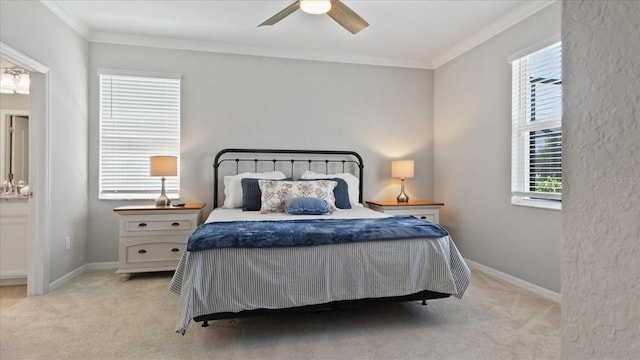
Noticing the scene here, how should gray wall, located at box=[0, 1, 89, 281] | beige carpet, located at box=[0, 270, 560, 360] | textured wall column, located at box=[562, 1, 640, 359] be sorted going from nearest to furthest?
1. textured wall column, located at box=[562, 1, 640, 359]
2. beige carpet, located at box=[0, 270, 560, 360]
3. gray wall, located at box=[0, 1, 89, 281]

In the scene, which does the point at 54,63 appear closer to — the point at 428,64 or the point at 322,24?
the point at 322,24

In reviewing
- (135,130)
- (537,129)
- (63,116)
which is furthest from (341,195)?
(63,116)

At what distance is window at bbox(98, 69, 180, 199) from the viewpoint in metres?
3.95

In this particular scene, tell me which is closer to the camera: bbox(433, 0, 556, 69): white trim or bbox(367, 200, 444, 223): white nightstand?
bbox(433, 0, 556, 69): white trim

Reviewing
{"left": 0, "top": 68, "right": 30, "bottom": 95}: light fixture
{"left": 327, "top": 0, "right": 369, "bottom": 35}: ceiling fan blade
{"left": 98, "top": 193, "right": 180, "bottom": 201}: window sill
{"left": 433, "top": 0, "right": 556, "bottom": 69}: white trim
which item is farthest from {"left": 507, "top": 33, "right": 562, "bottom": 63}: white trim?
{"left": 0, "top": 68, "right": 30, "bottom": 95}: light fixture

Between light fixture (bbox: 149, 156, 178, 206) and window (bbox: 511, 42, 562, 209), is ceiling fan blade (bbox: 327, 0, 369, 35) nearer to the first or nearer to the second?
window (bbox: 511, 42, 562, 209)

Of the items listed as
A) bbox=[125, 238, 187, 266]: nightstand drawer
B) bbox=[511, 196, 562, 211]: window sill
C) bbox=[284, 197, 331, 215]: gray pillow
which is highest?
bbox=[511, 196, 562, 211]: window sill

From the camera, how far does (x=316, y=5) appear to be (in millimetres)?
2582

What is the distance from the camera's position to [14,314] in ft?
8.68

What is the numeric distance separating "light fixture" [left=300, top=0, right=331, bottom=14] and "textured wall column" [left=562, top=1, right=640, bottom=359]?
239 centimetres

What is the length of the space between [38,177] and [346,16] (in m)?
3.12

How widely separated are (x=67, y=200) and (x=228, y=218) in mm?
1837

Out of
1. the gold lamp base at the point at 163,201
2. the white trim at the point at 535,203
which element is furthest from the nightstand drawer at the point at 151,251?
the white trim at the point at 535,203

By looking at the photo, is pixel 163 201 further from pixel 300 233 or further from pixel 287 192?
pixel 300 233
